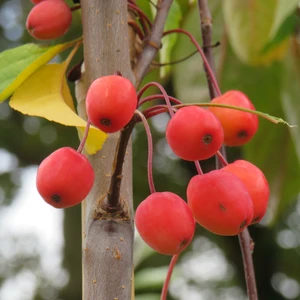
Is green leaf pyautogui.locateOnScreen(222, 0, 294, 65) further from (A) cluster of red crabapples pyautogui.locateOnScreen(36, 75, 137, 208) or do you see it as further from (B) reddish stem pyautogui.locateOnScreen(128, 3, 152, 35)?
(A) cluster of red crabapples pyautogui.locateOnScreen(36, 75, 137, 208)

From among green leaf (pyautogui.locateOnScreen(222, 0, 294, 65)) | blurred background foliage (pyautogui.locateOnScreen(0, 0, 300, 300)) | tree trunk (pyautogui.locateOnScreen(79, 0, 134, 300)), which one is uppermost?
tree trunk (pyautogui.locateOnScreen(79, 0, 134, 300))

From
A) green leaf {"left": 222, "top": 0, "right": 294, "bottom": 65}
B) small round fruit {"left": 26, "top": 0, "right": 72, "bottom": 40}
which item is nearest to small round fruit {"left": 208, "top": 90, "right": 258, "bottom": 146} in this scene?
small round fruit {"left": 26, "top": 0, "right": 72, "bottom": 40}

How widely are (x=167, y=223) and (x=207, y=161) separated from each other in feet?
5.90

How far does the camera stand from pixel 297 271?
290 centimetres

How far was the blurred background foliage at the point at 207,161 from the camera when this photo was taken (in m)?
0.86

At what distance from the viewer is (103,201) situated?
393 mm

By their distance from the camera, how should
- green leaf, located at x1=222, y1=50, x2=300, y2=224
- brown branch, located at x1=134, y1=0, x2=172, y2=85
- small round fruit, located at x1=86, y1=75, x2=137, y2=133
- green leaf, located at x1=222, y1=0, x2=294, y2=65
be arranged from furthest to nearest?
1. green leaf, located at x1=222, y1=50, x2=300, y2=224
2. green leaf, located at x1=222, y1=0, x2=294, y2=65
3. brown branch, located at x1=134, y1=0, x2=172, y2=85
4. small round fruit, located at x1=86, y1=75, x2=137, y2=133

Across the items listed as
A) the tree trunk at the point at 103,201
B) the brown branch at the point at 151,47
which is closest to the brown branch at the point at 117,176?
the tree trunk at the point at 103,201

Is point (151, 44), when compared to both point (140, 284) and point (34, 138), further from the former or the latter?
point (34, 138)

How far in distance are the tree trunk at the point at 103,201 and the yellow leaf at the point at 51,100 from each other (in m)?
0.02

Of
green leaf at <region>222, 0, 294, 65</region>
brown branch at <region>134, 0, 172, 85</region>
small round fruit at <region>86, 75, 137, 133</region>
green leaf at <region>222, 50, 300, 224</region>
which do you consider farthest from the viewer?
green leaf at <region>222, 50, 300, 224</region>

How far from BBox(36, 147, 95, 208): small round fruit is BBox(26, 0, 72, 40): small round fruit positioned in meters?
0.15

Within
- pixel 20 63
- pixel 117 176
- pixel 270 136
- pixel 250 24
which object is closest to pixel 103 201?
pixel 117 176

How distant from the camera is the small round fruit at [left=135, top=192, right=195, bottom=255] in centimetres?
36
